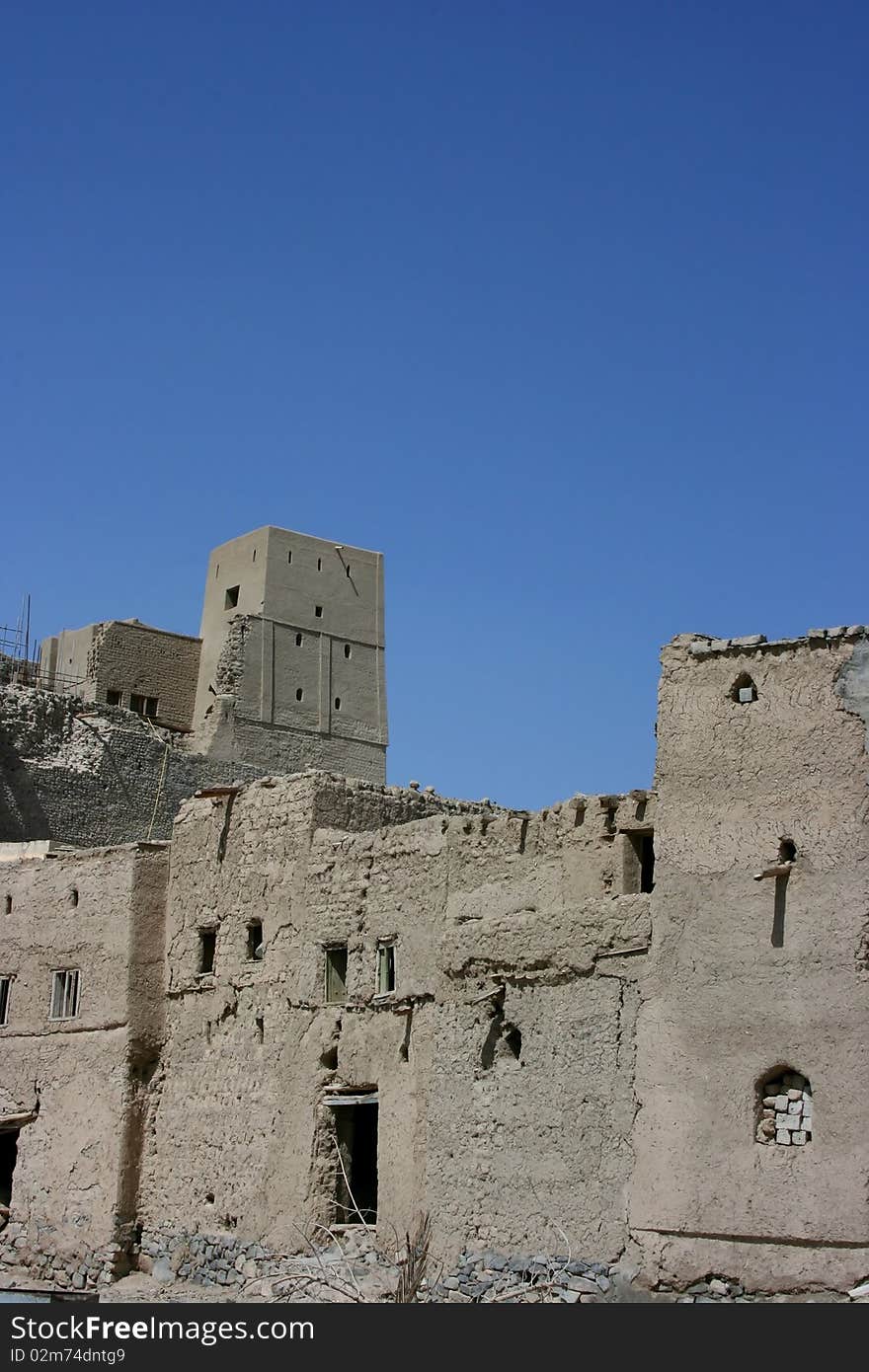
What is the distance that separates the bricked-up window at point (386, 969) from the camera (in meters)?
26.6

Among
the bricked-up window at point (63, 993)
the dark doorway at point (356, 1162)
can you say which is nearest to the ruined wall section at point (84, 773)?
the bricked-up window at point (63, 993)

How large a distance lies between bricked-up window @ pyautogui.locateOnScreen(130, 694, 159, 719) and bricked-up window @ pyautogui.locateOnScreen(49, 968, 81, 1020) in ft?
39.2

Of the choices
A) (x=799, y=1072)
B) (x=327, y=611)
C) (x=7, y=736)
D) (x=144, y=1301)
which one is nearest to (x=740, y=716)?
(x=799, y=1072)

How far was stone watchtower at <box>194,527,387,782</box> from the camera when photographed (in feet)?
140

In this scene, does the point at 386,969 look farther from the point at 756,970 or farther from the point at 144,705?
the point at 144,705

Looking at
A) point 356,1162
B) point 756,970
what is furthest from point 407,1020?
point 756,970

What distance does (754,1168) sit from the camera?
832 inches

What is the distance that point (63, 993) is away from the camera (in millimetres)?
31125

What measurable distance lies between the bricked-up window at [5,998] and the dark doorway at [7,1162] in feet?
5.60

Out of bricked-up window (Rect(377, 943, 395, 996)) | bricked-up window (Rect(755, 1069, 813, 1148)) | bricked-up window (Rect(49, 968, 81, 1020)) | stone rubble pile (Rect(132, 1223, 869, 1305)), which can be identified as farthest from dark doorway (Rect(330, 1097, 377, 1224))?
bricked-up window (Rect(755, 1069, 813, 1148))

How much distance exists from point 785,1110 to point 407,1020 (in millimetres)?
6249

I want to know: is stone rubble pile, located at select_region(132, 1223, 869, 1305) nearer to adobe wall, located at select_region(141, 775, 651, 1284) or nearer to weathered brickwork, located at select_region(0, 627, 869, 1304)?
weathered brickwork, located at select_region(0, 627, 869, 1304)

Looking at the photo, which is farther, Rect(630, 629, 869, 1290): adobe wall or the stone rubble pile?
the stone rubble pile
